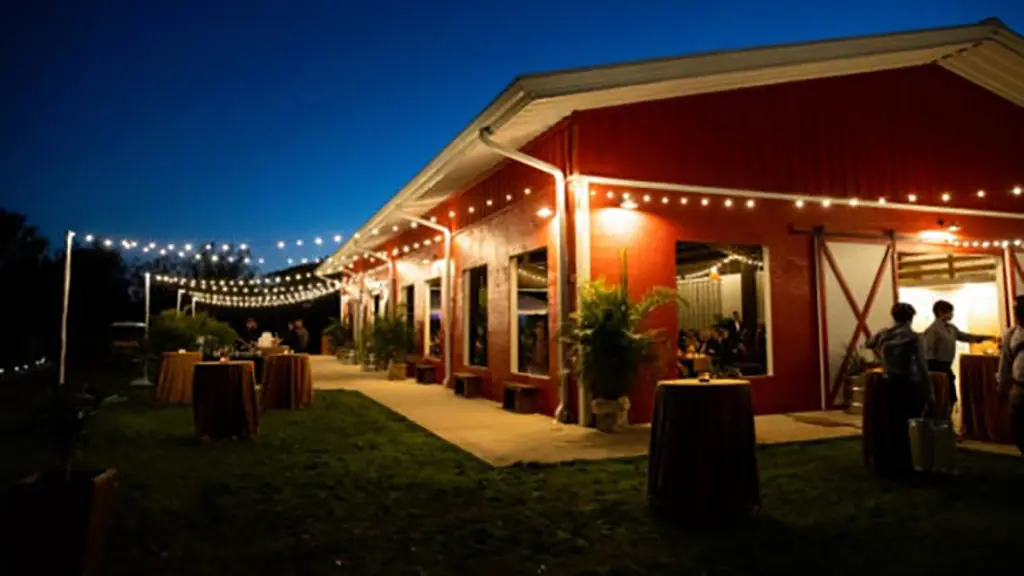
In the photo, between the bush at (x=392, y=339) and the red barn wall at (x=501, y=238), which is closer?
the red barn wall at (x=501, y=238)

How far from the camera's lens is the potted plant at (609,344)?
7207 mm

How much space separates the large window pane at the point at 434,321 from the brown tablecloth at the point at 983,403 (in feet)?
30.1

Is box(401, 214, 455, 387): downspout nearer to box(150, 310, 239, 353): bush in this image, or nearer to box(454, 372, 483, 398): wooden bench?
box(454, 372, 483, 398): wooden bench

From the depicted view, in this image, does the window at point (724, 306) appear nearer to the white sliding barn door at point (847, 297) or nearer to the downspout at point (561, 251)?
the white sliding barn door at point (847, 297)

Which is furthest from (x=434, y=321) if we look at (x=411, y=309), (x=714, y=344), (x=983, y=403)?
(x=983, y=403)

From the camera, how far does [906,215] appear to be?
9906 millimetres

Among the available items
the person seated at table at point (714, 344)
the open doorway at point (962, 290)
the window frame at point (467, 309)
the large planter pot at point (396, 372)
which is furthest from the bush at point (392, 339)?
the open doorway at point (962, 290)

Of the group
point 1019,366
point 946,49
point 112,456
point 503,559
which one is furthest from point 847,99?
point 112,456

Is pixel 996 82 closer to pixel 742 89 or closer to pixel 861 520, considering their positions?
pixel 742 89

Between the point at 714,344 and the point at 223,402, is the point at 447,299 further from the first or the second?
the point at 223,402

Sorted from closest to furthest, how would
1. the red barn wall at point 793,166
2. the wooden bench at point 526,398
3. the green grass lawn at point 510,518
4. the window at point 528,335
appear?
the green grass lawn at point 510,518, the red barn wall at point 793,166, the wooden bench at point 526,398, the window at point 528,335

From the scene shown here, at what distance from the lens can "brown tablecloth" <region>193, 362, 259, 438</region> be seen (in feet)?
23.3

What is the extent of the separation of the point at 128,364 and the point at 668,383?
17.8 metres

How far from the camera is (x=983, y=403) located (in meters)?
6.64
